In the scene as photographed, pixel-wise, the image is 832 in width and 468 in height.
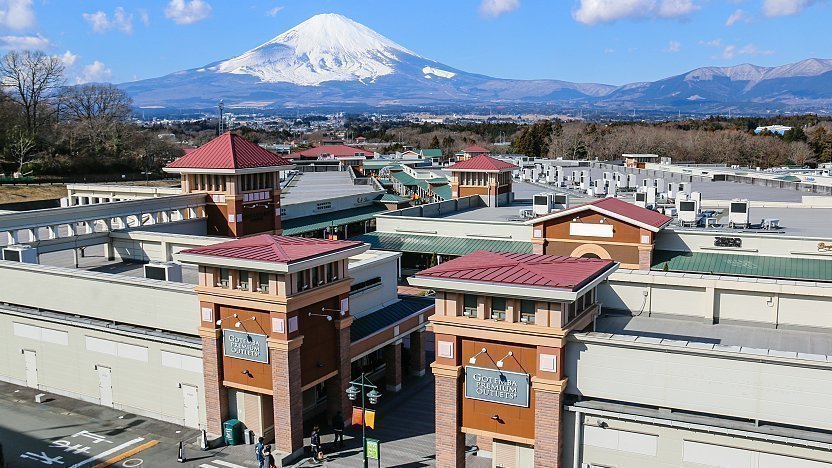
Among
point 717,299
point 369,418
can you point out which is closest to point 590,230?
point 717,299

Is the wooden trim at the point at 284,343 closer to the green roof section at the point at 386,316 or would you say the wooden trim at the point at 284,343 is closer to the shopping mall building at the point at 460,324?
the shopping mall building at the point at 460,324

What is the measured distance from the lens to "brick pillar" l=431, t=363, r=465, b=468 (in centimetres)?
2209

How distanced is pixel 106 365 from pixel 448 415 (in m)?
18.1

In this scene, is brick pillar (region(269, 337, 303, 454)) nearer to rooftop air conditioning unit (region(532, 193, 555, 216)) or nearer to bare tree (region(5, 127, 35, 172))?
rooftop air conditioning unit (region(532, 193, 555, 216))

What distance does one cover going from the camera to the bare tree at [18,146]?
86.1m

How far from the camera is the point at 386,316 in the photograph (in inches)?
1350

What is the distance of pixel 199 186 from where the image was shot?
4675 centimetres

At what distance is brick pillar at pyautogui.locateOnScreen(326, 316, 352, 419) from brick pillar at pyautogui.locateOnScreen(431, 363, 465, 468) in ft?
27.0

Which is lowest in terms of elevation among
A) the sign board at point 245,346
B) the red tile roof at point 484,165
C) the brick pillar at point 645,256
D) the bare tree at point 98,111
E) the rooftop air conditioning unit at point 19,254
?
the sign board at point 245,346

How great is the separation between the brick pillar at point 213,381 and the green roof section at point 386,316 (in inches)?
228

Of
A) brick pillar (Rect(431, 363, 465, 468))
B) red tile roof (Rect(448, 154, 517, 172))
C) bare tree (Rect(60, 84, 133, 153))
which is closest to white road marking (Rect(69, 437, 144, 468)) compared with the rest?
brick pillar (Rect(431, 363, 465, 468))

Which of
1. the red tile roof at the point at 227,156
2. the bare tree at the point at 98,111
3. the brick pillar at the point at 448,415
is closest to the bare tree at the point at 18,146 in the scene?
the bare tree at the point at 98,111

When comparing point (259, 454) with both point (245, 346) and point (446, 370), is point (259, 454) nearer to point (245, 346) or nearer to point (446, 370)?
point (245, 346)

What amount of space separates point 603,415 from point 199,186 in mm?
33748
